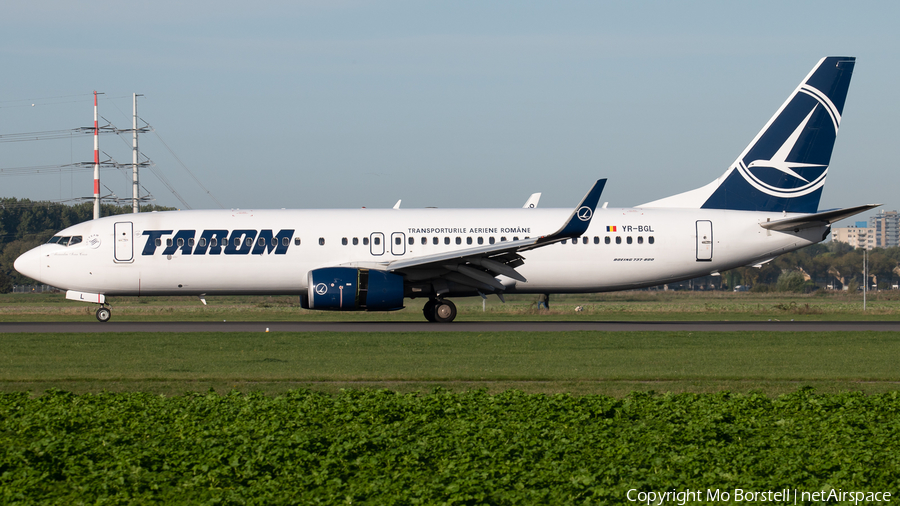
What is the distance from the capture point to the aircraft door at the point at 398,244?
27.0 m

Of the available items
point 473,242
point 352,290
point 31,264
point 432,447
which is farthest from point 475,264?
point 432,447

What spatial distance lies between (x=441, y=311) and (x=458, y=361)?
437 inches

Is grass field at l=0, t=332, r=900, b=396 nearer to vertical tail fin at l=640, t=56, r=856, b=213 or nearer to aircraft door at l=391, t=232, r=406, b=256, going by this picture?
aircraft door at l=391, t=232, r=406, b=256

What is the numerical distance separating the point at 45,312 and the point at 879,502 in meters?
37.7

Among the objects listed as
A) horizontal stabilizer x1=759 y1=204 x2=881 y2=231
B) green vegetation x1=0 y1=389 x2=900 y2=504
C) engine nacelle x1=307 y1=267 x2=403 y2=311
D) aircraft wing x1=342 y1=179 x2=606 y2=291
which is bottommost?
green vegetation x1=0 y1=389 x2=900 y2=504

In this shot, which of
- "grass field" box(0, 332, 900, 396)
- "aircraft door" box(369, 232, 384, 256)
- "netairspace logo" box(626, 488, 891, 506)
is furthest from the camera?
"aircraft door" box(369, 232, 384, 256)

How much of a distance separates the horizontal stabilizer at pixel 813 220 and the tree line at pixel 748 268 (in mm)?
78004

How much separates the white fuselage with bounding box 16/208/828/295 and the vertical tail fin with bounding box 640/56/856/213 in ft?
3.13

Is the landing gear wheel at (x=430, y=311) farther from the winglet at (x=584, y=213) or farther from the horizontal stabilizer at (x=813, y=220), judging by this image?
the horizontal stabilizer at (x=813, y=220)

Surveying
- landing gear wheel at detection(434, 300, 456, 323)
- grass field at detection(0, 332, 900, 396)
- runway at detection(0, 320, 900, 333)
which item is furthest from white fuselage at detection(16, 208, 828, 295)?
grass field at detection(0, 332, 900, 396)

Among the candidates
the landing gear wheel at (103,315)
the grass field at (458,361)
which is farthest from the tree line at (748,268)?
the grass field at (458,361)

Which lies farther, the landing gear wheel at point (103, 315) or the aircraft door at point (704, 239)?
the aircraft door at point (704, 239)

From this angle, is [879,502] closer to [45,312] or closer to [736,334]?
[736,334]

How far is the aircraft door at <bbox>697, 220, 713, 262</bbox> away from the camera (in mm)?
27766
